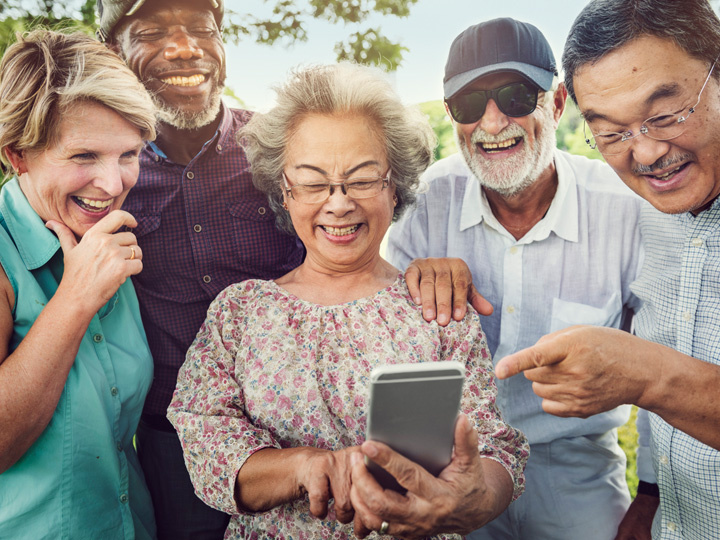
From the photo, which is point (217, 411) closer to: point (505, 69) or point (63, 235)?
point (63, 235)

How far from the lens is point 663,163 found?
78.5 inches

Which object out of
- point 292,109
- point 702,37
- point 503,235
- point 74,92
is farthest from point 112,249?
point 702,37

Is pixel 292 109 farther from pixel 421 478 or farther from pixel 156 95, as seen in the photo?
pixel 421 478

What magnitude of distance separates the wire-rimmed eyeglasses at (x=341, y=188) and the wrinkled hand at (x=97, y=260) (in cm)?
62

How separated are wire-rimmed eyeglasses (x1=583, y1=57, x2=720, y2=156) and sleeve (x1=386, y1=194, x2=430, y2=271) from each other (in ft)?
3.50

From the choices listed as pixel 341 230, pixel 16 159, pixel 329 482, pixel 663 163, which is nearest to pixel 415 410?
pixel 329 482

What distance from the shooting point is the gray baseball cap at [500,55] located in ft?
8.64

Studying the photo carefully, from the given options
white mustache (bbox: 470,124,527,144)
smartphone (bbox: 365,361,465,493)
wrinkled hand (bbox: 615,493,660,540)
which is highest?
white mustache (bbox: 470,124,527,144)

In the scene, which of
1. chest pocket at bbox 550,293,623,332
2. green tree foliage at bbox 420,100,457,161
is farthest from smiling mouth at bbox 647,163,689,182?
green tree foliage at bbox 420,100,457,161

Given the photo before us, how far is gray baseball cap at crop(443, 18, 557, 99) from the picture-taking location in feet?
8.64

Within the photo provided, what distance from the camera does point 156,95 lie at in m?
2.74

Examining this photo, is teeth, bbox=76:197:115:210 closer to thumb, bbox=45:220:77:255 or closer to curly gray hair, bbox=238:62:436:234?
thumb, bbox=45:220:77:255

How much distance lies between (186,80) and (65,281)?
1348mm

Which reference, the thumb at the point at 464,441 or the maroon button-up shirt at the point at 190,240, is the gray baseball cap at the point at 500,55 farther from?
the thumb at the point at 464,441
